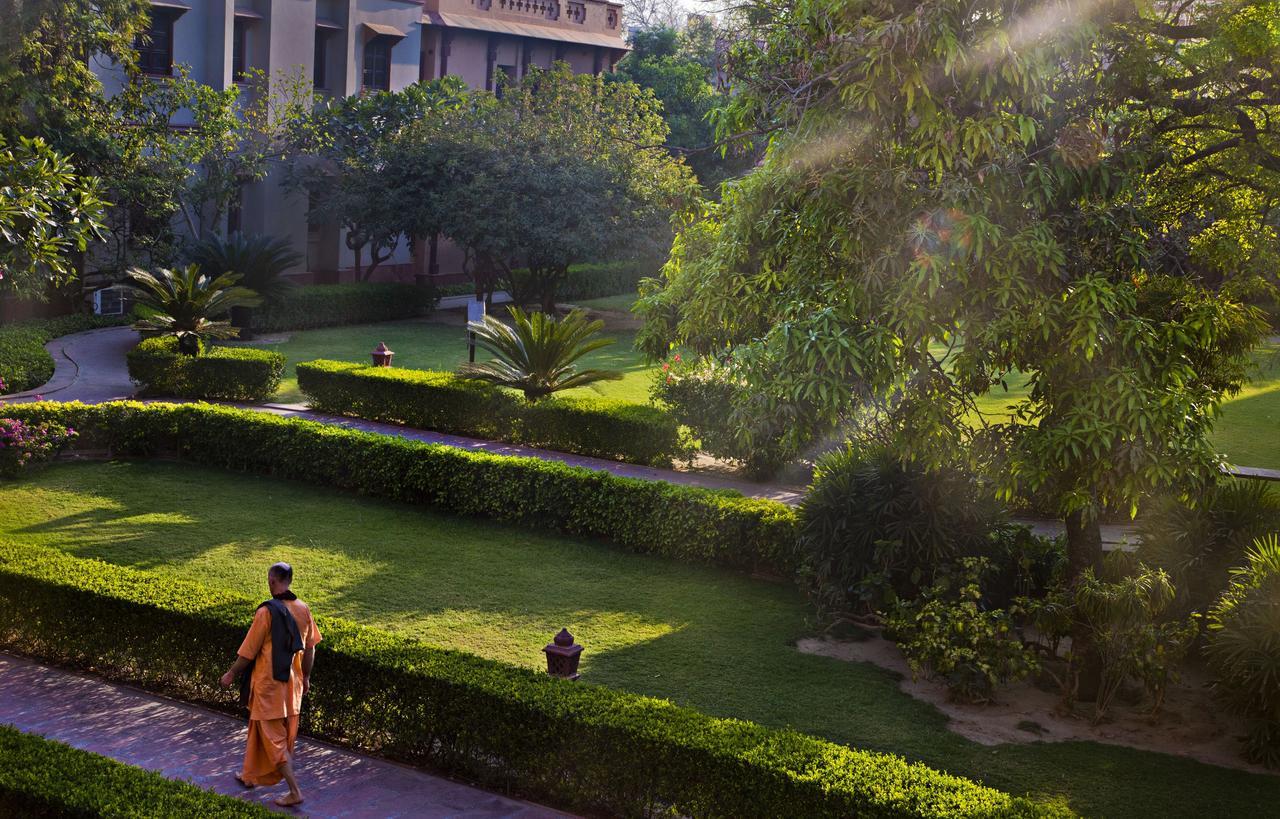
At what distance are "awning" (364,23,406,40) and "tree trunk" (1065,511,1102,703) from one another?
2890 centimetres

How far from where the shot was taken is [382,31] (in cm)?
3488

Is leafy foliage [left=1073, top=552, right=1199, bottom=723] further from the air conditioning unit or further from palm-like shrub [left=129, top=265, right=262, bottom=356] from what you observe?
the air conditioning unit

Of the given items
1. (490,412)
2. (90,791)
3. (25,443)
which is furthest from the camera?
(490,412)

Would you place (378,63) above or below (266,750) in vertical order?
above

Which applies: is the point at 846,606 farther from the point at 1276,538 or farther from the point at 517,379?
the point at 517,379

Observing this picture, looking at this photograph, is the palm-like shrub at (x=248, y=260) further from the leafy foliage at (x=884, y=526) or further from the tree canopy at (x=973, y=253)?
the tree canopy at (x=973, y=253)

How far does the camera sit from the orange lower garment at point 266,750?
768cm

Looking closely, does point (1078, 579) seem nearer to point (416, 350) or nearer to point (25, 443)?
point (25, 443)

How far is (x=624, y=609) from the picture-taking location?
11617 mm

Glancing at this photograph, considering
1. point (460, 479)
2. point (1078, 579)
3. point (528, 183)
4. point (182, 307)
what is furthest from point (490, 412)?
point (528, 183)

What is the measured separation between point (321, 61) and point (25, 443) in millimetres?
21344

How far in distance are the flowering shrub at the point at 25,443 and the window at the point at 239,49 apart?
17441 mm

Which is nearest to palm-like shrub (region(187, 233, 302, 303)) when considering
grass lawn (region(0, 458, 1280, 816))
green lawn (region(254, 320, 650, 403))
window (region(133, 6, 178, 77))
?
green lawn (region(254, 320, 650, 403))

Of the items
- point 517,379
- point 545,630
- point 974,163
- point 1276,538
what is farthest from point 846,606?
point 517,379
